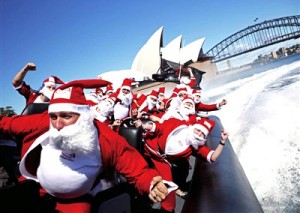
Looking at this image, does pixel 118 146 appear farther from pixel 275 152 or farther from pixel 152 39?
pixel 152 39

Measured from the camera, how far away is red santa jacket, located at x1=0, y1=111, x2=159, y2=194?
1614mm

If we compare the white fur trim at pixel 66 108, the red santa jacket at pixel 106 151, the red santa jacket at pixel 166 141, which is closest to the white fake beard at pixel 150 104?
the red santa jacket at pixel 166 141

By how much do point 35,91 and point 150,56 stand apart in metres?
37.9

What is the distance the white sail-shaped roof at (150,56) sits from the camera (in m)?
38.0

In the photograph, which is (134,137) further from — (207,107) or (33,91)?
(207,107)

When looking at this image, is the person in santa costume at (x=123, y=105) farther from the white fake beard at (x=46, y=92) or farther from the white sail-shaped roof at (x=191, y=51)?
the white sail-shaped roof at (x=191, y=51)

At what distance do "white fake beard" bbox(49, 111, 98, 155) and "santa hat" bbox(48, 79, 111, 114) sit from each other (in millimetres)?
99

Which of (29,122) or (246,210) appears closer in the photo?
(246,210)

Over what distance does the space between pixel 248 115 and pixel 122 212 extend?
7164mm

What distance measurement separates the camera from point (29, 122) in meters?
1.74

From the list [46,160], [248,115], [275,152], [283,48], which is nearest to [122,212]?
[46,160]

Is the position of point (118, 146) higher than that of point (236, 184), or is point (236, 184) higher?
point (118, 146)

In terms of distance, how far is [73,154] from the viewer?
4.93 feet

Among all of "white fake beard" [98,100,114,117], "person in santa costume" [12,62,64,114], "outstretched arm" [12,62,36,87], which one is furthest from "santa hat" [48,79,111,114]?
"white fake beard" [98,100,114,117]
